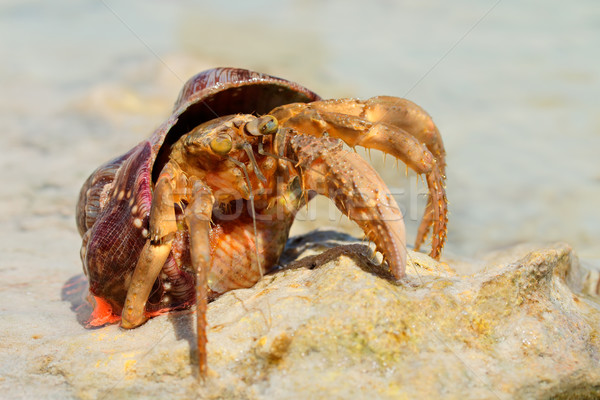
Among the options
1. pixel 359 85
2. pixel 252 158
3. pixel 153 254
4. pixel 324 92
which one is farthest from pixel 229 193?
pixel 359 85

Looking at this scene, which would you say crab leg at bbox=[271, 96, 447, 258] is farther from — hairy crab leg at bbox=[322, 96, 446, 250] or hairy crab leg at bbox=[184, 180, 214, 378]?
hairy crab leg at bbox=[184, 180, 214, 378]

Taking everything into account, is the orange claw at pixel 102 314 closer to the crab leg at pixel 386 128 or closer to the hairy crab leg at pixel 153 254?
the hairy crab leg at pixel 153 254

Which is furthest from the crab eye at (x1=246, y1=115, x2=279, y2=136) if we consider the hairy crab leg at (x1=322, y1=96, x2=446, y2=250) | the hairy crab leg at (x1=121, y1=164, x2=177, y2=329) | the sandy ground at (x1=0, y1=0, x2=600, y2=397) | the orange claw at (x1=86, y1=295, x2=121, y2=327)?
the sandy ground at (x1=0, y1=0, x2=600, y2=397)

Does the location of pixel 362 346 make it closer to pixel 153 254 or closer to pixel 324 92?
pixel 153 254

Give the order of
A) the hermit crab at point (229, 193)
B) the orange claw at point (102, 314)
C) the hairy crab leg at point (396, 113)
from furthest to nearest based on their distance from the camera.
Result: the hairy crab leg at point (396, 113) < the orange claw at point (102, 314) < the hermit crab at point (229, 193)

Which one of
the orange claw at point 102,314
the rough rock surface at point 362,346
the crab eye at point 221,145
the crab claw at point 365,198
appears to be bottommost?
the orange claw at point 102,314

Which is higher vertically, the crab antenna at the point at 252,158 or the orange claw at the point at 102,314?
the crab antenna at the point at 252,158

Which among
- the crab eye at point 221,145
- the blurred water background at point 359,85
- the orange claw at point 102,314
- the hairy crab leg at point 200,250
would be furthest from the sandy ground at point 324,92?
the crab eye at point 221,145
